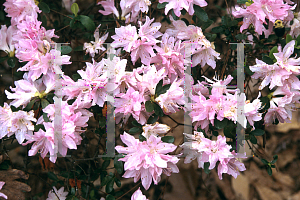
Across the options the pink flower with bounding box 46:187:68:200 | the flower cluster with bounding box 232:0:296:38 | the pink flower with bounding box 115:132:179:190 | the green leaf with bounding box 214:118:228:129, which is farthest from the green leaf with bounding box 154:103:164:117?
the pink flower with bounding box 46:187:68:200

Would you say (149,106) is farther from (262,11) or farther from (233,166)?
(262,11)

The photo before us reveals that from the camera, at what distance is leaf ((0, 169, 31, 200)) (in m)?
1.33

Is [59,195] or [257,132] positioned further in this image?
[59,195]

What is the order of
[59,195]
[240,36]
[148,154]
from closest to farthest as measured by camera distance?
[148,154], [240,36], [59,195]

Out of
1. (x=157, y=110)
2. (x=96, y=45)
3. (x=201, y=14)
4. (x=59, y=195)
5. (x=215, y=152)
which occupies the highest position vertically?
(x=201, y=14)

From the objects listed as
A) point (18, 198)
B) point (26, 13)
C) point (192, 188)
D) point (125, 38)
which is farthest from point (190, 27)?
point (192, 188)

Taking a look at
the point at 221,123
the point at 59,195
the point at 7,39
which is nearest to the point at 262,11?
the point at 221,123

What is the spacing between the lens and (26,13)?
4.35 ft

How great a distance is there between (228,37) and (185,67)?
14.2 inches

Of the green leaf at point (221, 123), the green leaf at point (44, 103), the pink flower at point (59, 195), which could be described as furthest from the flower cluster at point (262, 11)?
the pink flower at point (59, 195)

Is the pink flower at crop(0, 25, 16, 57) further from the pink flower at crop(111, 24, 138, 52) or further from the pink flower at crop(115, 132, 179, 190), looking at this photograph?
the pink flower at crop(115, 132, 179, 190)

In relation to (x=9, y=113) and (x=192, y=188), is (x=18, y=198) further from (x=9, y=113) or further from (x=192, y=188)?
(x=192, y=188)

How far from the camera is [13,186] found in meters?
1.34

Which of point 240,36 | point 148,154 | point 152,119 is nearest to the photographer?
point 148,154
